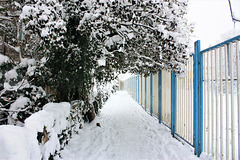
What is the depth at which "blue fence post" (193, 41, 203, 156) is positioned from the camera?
3002 millimetres

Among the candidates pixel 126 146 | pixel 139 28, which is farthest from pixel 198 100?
pixel 139 28

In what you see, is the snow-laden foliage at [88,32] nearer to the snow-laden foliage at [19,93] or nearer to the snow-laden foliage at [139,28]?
the snow-laden foliage at [139,28]

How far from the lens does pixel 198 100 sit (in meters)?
3.13

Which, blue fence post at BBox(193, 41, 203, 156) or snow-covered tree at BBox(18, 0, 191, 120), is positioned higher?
snow-covered tree at BBox(18, 0, 191, 120)

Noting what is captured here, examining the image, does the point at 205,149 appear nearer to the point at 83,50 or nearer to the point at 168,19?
the point at 168,19

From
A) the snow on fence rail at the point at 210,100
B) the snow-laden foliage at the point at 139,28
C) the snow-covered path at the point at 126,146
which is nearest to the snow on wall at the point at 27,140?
the snow-covered path at the point at 126,146

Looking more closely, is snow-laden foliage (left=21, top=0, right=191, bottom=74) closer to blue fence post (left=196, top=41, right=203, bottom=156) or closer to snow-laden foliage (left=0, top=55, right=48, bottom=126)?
blue fence post (left=196, top=41, right=203, bottom=156)

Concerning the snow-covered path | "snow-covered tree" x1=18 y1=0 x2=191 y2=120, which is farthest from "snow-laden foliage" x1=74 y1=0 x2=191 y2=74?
the snow-covered path

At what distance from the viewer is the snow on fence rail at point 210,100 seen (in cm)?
233

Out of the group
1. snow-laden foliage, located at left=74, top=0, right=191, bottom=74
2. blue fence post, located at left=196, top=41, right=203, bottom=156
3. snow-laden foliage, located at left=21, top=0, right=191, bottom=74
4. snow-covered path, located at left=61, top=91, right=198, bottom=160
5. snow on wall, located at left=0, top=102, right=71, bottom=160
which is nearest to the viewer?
snow on wall, located at left=0, top=102, right=71, bottom=160

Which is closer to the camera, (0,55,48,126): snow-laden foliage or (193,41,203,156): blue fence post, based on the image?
(0,55,48,126): snow-laden foliage

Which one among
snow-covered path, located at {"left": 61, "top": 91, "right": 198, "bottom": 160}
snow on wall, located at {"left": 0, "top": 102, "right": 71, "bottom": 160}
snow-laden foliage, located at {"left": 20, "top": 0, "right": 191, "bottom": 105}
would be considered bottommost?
snow-covered path, located at {"left": 61, "top": 91, "right": 198, "bottom": 160}

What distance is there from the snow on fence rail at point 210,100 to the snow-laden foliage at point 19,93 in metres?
3.53

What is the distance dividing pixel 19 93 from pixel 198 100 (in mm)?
4002
